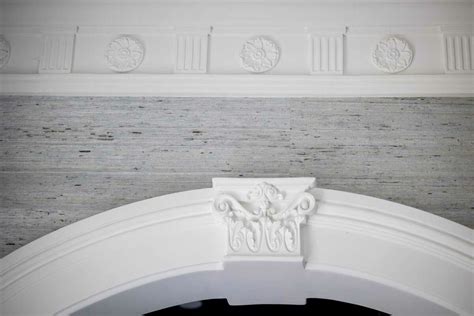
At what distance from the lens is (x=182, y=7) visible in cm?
297

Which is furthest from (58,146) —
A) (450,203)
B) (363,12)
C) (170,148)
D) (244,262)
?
(450,203)

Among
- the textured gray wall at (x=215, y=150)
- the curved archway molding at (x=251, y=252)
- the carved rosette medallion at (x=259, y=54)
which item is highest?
the carved rosette medallion at (x=259, y=54)

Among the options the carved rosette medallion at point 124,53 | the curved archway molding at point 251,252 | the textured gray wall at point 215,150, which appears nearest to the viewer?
the curved archway molding at point 251,252

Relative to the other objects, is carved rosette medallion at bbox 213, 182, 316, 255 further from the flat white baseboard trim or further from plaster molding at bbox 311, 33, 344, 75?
plaster molding at bbox 311, 33, 344, 75

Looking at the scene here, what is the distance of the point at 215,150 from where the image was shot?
2.75m

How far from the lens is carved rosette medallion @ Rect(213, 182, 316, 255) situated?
2471mm

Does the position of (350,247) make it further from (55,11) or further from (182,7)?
(55,11)

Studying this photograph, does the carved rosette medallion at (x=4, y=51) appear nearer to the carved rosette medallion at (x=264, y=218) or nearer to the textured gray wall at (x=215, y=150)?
the textured gray wall at (x=215, y=150)

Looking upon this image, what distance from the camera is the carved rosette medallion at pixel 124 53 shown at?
2.91 m

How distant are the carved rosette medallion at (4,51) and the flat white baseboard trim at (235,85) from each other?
0.09 m

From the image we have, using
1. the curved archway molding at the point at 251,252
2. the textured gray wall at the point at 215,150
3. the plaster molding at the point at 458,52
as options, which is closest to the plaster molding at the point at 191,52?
the textured gray wall at the point at 215,150

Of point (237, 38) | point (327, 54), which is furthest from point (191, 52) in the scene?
point (327, 54)

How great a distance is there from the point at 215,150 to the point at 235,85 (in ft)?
1.04

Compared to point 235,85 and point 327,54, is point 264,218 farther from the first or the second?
point 327,54
